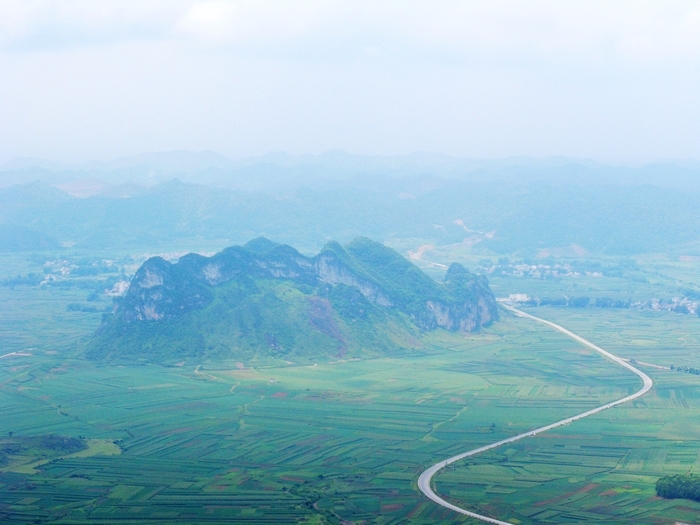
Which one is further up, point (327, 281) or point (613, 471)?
point (327, 281)

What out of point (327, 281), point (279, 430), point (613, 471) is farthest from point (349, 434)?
point (327, 281)

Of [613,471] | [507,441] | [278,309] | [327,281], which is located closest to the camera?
[613,471]

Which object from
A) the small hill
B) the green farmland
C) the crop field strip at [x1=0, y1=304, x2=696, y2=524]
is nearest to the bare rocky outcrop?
the small hill

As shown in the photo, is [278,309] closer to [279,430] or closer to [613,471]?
[279,430]

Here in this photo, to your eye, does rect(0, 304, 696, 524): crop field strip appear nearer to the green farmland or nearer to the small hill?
→ the green farmland

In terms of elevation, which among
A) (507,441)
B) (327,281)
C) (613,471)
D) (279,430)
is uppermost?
(327,281)

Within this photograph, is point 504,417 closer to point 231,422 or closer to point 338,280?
point 231,422

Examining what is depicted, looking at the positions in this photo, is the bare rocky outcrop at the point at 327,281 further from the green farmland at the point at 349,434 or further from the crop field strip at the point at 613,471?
the crop field strip at the point at 613,471
